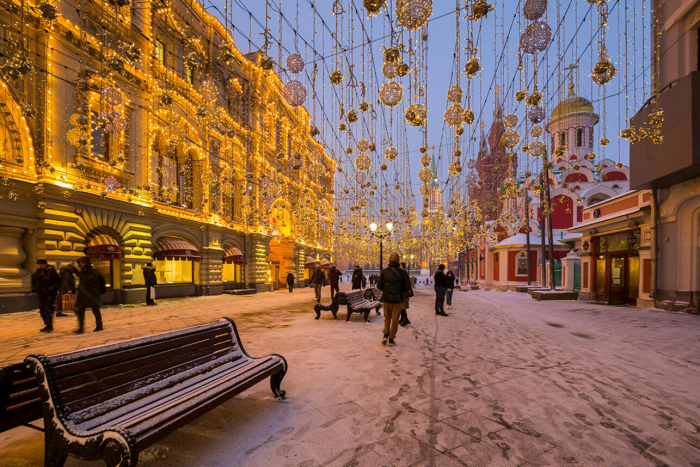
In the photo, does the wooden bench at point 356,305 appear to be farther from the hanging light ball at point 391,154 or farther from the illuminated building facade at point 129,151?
the illuminated building facade at point 129,151

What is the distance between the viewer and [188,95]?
1850cm

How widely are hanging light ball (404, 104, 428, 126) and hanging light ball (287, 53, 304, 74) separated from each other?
2.71m

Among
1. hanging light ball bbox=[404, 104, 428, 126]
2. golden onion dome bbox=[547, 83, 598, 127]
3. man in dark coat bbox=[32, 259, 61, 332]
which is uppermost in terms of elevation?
golden onion dome bbox=[547, 83, 598, 127]

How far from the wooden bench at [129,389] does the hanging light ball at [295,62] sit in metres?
6.09

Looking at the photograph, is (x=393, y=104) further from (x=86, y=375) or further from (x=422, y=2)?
(x=86, y=375)

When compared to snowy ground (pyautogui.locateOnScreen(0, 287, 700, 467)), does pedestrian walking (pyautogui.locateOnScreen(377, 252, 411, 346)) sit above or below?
above

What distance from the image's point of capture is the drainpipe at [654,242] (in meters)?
13.2

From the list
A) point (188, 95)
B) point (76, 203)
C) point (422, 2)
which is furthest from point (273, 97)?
point (422, 2)

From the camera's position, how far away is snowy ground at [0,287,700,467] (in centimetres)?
292

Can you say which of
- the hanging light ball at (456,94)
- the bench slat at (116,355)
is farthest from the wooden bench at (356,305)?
the bench slat at (116,355)

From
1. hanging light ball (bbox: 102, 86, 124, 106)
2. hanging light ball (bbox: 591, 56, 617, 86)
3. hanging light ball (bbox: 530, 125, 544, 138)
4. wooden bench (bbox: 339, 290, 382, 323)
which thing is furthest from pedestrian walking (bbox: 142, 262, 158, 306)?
hanging light ball (bbox: 591, 56, 617, 86)

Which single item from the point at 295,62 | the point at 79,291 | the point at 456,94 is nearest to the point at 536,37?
the point at 456,94

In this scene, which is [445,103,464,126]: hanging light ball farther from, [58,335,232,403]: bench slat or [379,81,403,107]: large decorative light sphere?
[58,335,232,403]: bench slat

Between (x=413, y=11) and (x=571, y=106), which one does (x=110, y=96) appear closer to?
(x=413, y=11)
